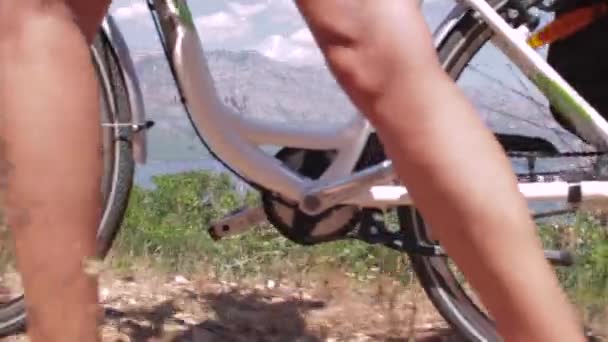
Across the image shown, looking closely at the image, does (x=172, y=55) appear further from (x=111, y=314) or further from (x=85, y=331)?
(x=85, y=331)

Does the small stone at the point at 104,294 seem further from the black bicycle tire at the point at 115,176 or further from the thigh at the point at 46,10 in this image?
the thigh at the point at 46,10

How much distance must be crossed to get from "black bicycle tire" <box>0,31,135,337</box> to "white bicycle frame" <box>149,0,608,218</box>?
0.47 feet

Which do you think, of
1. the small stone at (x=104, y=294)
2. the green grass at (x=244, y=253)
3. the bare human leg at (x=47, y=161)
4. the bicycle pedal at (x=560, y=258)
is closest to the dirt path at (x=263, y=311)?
the small stone at (x=104, y=294)

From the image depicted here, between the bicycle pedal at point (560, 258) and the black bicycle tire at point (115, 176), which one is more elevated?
the black bicycle tire at point (115, 176)

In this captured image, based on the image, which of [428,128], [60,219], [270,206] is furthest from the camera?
[270,206]

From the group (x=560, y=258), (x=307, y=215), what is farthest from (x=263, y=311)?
(x=560, y=258)

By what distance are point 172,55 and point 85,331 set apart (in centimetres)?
122

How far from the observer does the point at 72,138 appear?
147 centimetres

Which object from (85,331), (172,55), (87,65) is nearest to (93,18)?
(87,65)

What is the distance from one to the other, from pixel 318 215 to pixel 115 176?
1.60 ft

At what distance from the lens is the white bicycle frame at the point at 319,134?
2426mm

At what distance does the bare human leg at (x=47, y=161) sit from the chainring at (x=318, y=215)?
3.92 feet

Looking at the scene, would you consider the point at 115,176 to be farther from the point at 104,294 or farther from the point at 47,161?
the point at 47,161

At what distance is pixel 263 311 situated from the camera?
315cm
